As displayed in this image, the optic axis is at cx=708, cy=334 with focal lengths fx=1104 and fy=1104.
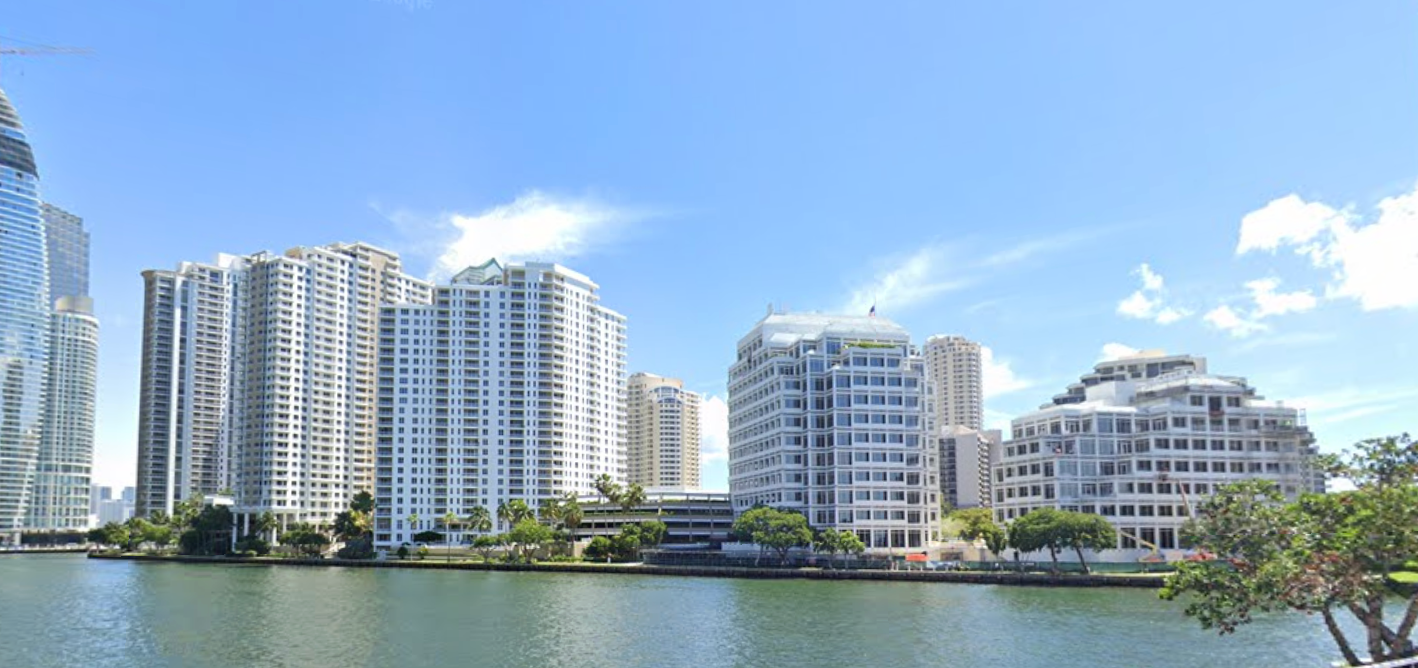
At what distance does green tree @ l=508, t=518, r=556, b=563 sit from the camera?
175 m

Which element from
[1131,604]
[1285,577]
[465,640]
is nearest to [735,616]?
[465,640]

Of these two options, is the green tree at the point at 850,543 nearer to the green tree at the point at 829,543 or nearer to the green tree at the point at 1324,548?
the green tree at the point at 829,543

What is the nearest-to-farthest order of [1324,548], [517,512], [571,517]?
[1324,548], [571,517], [517,512]

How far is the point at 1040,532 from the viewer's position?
438 feet

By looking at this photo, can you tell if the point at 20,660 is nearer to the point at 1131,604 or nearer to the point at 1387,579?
the point at 1387,579

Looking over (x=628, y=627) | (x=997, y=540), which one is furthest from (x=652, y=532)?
(x=628, y=627)

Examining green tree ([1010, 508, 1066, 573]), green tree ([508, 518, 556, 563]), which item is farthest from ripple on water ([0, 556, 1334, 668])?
green tree ([508, 518, 556, 563])

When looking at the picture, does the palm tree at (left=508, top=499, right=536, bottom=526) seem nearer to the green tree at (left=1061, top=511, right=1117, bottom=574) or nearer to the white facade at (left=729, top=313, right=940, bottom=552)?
the white facade at (left=729, top=313, right=940, bottom=552)

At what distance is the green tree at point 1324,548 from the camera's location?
4422 cm

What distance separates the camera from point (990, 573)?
438ft

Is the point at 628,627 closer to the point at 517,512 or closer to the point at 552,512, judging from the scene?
the point at 552,512

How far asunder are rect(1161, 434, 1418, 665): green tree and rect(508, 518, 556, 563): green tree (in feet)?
446

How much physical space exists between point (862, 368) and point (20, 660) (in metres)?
121

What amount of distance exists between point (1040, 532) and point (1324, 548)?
3528 inches
